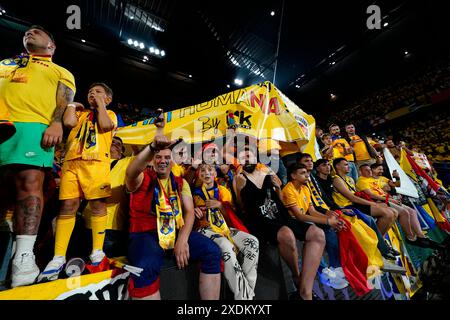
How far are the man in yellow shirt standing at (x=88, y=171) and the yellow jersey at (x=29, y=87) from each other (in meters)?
0.15

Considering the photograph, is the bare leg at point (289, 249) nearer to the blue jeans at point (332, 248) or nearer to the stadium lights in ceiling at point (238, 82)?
the blue jeans at point (332, 248)

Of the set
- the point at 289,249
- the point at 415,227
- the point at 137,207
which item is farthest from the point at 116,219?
the point at 415,227

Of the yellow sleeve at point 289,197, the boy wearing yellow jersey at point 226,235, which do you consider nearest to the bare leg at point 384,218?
the yellow sleeve at point 289,197

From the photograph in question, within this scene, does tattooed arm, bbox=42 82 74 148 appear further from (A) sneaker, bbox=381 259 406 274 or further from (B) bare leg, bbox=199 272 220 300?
(A) sneaker, bbox=381 259 406 274

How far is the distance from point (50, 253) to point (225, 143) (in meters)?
2.50

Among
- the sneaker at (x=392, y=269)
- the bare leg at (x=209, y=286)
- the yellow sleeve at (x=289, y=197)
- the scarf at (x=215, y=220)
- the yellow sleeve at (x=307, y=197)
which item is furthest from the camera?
the yellow sleeve at (x=307, y=197)

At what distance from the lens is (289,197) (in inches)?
106

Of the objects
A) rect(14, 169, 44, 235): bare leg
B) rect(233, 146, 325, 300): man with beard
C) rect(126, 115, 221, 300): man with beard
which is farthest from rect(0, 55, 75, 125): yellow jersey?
rect(233, 146, 325, 300): man with beard

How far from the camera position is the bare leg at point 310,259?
192 centimetres

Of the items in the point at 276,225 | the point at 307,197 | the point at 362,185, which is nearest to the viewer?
the point at 276,225

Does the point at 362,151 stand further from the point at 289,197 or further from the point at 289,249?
the point at 289,249

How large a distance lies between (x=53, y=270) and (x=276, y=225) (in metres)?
1.91

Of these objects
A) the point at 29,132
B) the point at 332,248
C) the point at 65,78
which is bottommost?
the point at 332,248

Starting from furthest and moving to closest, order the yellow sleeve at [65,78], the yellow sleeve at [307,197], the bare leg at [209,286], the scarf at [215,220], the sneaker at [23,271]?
the yellow sleeve at [307,197], the scarf at [215,220], the yellow sleeve at [65,78], the bare leg at [209,286], the sneaker at [23,271]
